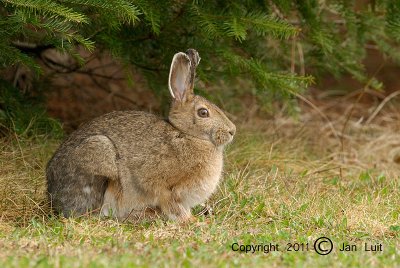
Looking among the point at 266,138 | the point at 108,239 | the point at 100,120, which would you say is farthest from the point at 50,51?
the point at 108,239

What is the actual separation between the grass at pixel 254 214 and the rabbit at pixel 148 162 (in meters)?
0.21

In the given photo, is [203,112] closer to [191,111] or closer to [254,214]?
[191,111]

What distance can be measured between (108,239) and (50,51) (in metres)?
5.07

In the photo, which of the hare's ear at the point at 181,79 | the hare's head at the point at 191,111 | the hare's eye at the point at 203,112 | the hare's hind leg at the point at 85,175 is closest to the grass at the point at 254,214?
the hare's hind leg at the point at 85,175

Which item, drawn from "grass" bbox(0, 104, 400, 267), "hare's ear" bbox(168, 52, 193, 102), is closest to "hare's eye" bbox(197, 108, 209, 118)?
"hare's ear" bbox(168, 52, 193, 102)

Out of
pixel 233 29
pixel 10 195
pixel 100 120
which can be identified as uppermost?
pixel 233 29

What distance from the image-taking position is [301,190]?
7.76m

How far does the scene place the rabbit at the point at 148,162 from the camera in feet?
22.0

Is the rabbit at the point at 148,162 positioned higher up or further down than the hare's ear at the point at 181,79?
further down

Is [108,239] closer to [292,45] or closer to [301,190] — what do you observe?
[301,190]

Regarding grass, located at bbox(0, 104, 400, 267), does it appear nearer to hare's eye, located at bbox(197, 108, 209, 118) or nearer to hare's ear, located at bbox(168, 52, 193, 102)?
hare's eye, located at bbox(197, 108, 209, 118)

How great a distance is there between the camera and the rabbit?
22.0 ft

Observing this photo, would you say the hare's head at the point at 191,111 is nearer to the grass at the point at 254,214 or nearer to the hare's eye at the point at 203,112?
the hare's eye at the point at 203,112

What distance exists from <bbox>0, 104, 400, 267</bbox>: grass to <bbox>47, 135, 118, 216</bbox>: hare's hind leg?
0.18m
